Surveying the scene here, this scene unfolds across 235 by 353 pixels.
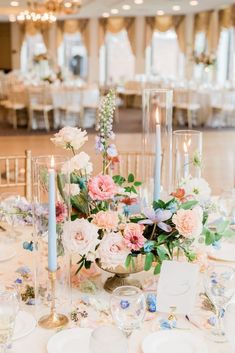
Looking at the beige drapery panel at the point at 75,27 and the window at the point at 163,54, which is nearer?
the window at the point at 163,54

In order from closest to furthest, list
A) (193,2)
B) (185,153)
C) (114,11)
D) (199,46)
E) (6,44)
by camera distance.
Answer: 1. (185,153)
2. (193,2)
3. (114,11)
4. (199,46)
5. (6,44)

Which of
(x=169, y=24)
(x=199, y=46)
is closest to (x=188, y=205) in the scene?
(x=199, y=46)

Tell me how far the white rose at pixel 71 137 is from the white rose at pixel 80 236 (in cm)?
27

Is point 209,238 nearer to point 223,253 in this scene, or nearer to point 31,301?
point 223,253

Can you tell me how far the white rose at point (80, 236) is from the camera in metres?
1.53

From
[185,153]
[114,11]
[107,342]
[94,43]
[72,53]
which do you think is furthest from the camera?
[72,53]

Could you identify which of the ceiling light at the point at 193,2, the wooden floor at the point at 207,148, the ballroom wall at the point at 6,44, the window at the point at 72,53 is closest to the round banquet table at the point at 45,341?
the wooden floor at the point at 207,148

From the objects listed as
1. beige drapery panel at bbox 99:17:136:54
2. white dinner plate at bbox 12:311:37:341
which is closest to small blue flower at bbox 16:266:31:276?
white dinner plate at bbox 12:311:37:341

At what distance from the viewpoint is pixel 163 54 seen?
16688mm

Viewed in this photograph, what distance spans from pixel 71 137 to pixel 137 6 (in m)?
12.7

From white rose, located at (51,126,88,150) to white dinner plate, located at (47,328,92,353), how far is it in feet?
1.93

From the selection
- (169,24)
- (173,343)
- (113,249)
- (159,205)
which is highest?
(169,24)

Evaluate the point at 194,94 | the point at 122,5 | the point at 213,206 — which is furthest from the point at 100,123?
the point at 122,5

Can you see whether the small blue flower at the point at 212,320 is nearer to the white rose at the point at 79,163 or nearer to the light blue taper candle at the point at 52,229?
the light blue taper candle at the point at 52,229
